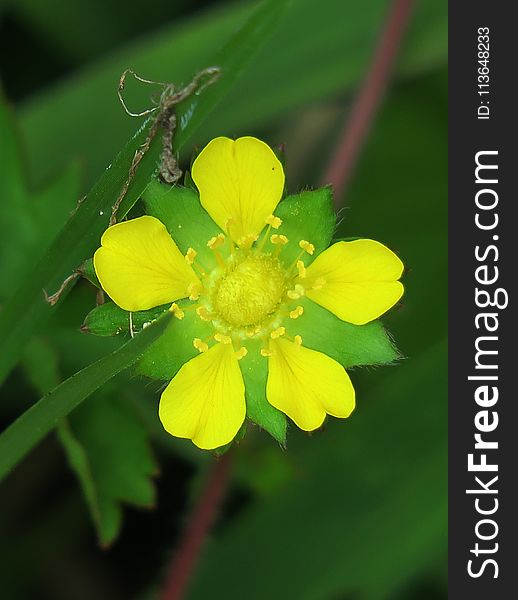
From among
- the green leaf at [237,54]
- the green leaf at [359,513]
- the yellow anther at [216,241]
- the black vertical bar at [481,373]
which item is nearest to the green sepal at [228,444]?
the yellow anther at [216,241]

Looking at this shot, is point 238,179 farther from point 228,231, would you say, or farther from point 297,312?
point 297,312

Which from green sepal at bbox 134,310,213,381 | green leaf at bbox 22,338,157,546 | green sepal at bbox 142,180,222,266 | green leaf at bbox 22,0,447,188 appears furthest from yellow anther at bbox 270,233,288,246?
green leaf at bbox 22,0,447,188

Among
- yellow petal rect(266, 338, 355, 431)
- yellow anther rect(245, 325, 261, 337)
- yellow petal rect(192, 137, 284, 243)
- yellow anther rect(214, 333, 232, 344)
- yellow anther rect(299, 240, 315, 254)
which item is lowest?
yellow petal rect(266, 338, 355, 431)

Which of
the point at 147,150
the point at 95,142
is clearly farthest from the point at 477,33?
the point at 147,150

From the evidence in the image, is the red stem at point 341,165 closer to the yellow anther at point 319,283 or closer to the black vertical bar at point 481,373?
the black vertical bar at point 481,373

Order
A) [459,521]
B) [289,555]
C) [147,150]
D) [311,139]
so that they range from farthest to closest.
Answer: [311,139], [289,555], [459,521], [147,150]

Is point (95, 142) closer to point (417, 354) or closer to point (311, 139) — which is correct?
point (311, 139)

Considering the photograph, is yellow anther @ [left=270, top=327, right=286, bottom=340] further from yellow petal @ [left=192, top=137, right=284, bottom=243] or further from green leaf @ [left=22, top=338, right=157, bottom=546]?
green leaf @ [left=22, top=338, right=157, bottom=546]
